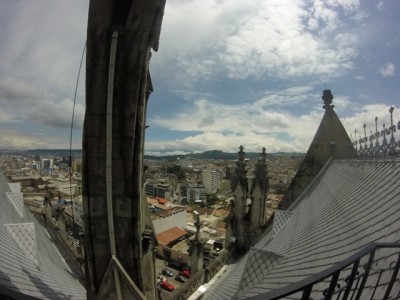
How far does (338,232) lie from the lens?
515cm

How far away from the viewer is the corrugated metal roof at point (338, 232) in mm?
4172

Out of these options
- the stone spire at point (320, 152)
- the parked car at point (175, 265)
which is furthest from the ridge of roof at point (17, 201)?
the parked car at point (175, 265)

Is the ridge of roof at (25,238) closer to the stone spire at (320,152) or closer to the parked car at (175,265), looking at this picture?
the stone spire at (320,152)

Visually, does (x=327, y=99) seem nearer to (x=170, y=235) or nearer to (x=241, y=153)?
Result: (x=241, y=153)

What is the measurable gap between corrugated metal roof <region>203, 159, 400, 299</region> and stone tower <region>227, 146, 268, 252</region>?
6.31m

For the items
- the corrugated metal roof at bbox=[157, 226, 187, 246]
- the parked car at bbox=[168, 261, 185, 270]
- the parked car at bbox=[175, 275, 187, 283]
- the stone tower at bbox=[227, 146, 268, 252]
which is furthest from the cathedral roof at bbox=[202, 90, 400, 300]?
the corrugated metal roof at bbox=[157, 226, 187, 246]

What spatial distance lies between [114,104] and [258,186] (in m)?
11.5

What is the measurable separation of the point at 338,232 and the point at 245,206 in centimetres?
922

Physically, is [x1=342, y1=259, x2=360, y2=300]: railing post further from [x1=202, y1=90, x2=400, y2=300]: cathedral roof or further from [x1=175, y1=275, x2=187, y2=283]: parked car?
[x1=175, y1=275, x2=187, y2=283]: parked car

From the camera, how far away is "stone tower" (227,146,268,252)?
1394 cm

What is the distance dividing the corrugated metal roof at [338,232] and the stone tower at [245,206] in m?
6.31

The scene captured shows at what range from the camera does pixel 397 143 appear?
6.45m

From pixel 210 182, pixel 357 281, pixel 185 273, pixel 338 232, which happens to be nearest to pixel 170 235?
pixel 185 273

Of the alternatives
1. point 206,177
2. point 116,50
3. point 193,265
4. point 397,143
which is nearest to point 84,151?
point 116,50
